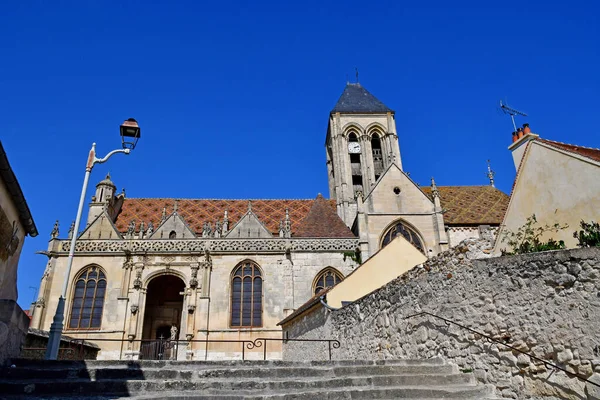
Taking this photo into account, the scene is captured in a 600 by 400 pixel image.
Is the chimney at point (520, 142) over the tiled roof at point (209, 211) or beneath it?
beneath

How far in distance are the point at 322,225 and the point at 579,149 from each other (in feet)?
42.9

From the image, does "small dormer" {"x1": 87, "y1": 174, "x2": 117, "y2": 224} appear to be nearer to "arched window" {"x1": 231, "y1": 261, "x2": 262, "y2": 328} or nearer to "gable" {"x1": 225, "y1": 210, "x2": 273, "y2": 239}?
"gable" {"x1": 225, "y1": 210, "x2": 273, "y2": 239}

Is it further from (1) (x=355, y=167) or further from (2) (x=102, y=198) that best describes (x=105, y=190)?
(1) (x=355, y=167)

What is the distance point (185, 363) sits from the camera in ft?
18.5

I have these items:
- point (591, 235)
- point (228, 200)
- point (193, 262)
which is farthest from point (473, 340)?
point (228, 200)

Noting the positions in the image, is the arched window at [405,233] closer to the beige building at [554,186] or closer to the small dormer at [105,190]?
the beige building at [554,186]

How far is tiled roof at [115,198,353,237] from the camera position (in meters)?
22.9

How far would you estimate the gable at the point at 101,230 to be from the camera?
20.1 m

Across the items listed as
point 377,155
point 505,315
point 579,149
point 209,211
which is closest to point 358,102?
point 377,155

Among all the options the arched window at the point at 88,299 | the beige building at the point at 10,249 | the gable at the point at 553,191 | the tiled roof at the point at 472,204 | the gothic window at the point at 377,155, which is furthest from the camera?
the gothic window at the point at 377,155

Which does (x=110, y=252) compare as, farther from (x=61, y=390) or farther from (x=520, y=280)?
(x=520, y=280)

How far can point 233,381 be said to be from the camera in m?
4.80

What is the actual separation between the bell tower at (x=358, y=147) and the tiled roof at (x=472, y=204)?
3.60m

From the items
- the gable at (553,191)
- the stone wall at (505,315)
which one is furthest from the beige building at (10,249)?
the gable at (553,191)
